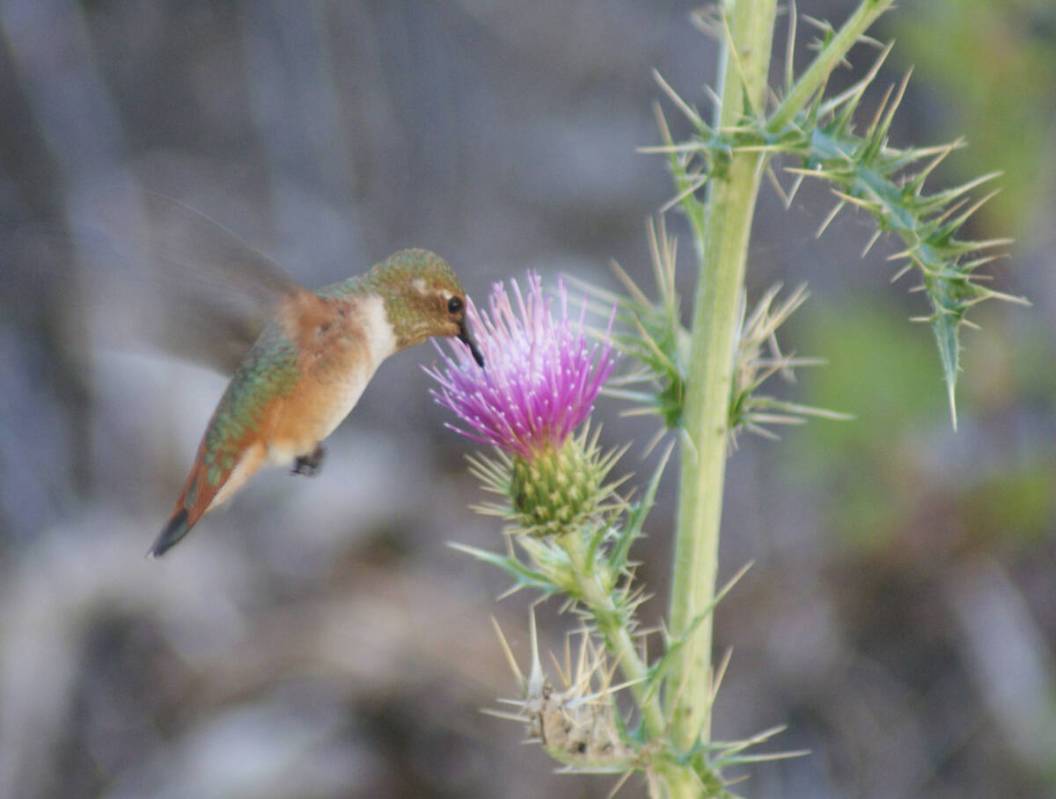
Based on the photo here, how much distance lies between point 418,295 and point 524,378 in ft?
1.38

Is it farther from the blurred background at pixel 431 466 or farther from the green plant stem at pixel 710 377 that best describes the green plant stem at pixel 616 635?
the blurred background at pixel 431 466

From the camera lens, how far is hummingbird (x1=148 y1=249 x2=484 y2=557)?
248 cm

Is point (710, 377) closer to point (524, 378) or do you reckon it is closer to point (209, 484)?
point (524, 378)

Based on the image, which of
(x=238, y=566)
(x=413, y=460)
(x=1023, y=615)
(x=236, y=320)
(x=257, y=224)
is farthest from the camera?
(x=257, y=224)

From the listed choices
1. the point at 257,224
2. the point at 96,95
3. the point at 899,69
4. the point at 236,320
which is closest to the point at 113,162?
the point at 96,95

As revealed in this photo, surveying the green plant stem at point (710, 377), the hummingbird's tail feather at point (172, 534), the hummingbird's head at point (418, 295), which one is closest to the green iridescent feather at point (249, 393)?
the hummingbird's tail feather at point (172, 534)

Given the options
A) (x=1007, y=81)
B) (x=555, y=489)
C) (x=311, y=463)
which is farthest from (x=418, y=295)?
(x=1007, y=81)

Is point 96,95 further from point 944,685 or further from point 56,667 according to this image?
point 944,685

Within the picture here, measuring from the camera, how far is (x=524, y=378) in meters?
2.82

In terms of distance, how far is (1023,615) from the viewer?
5984mm

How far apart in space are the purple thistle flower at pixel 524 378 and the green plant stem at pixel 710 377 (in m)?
0.28

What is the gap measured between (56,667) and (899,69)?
5.34 m

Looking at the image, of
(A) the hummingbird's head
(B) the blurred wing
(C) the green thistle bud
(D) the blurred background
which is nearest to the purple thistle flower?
(C) the green thistle bud

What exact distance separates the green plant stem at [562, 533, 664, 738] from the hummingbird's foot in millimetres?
570
